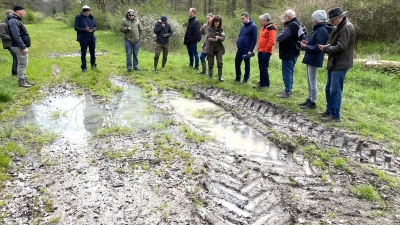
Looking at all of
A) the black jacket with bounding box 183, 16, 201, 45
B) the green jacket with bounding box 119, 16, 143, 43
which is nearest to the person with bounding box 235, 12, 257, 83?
the black jacket with bounding box 183, 16, 201, 45

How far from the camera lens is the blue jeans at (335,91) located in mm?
5323

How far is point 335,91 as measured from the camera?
5.40 m

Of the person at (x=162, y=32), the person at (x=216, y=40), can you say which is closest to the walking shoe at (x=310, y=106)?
the person at (x=216, y=40)

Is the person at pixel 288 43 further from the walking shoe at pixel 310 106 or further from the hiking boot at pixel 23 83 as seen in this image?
the hiking boot at pixel 23 83

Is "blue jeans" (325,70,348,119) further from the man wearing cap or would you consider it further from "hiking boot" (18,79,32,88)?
"hiking boot" (18,79,32,88)

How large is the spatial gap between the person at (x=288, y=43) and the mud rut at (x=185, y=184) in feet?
6.81

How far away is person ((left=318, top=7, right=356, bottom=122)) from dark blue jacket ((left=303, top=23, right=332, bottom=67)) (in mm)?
385

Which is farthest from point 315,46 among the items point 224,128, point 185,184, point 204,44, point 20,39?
point 20,39

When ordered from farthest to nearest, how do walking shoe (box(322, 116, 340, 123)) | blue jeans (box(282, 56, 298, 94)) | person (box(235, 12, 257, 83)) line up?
person (box(235, 12, 257, 83)) < blue jeans (box(282, 56, 298, 94)) < walking shoe (box(322, 116, 340, 123))

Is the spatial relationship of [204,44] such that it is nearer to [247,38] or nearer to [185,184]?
[247,38]

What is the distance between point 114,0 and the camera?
2691 cm

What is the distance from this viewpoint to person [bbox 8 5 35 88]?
719cm

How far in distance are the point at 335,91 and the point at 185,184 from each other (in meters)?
3.36

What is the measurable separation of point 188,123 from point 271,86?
3.25 metres
